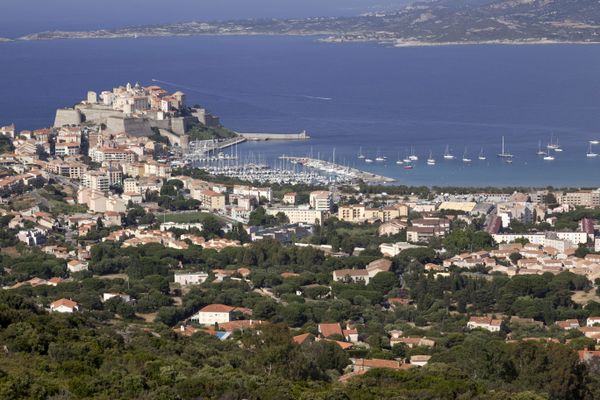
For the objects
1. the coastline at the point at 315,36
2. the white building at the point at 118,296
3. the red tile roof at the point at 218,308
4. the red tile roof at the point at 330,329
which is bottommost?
the coastline at the point at 315,36

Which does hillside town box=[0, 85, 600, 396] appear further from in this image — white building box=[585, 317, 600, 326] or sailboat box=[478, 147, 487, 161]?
sailboat box=[478, 147, 487, 161]

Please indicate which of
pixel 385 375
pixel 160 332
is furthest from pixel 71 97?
pixel 385 375

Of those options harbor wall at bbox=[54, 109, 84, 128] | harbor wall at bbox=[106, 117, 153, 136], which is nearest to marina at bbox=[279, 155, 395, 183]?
harbor wall at bbox=[106, 117, 153, 136]

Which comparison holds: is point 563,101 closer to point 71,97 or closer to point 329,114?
point 329,114

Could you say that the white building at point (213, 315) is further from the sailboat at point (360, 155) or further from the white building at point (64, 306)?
the sailboat at point (360, 155)

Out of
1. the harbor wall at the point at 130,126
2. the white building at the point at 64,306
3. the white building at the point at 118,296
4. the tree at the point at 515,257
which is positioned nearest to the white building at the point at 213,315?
the white building at the point at 118,296

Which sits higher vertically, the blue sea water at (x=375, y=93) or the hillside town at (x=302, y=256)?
the hillside town at (x=302, y=256)
